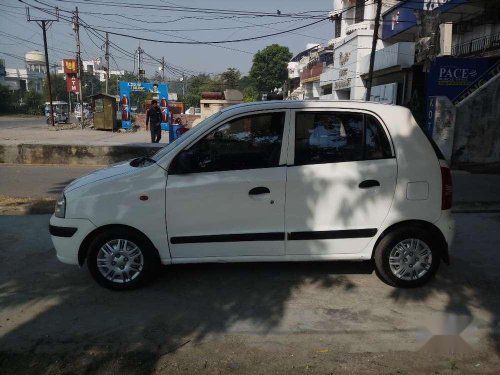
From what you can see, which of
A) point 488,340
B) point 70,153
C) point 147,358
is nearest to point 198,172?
point 147,358

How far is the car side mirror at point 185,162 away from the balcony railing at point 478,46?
19.2m

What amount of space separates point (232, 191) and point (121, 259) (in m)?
1.20

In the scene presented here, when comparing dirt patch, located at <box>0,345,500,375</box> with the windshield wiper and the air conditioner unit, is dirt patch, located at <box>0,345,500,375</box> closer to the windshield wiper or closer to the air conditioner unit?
the windshield wiper

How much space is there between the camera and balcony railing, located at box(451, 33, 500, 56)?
63.9 ft

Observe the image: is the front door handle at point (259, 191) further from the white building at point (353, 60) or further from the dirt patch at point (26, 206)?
the white building at point (353, 60)

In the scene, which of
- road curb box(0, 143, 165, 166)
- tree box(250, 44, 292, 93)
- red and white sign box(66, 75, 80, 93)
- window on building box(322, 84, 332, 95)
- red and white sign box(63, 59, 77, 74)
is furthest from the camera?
tree box(250, 44, 292, 93)

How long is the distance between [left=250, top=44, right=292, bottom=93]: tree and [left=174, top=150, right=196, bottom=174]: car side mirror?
76089 millimetres

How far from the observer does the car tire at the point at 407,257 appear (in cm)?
416

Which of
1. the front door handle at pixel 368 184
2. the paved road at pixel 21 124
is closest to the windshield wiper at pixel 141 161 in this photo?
the front door handle at pixel 368 184

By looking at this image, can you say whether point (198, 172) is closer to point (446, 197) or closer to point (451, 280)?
point (446, 197)

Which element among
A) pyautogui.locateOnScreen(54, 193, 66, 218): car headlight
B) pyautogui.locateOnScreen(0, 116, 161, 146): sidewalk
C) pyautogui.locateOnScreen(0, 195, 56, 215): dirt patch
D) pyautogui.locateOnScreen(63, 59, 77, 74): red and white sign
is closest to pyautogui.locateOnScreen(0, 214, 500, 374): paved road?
pyautogui.locateOnScreen(54, 193, 66, 218): car headlight

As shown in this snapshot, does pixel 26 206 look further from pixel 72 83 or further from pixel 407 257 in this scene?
pixel 72 83

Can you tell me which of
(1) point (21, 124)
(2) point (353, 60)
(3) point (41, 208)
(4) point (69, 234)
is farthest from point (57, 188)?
(1) point (21, 124)

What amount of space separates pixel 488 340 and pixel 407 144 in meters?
1.73
